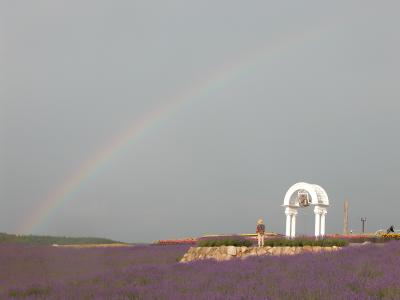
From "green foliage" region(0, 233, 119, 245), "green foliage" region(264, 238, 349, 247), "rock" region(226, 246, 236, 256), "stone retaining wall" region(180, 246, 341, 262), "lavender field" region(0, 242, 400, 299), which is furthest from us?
"green foliage" region(0, 233, 119, 245)

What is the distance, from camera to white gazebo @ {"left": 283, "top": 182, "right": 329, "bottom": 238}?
26.9 meters

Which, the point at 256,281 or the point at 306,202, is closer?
the point at 256,281

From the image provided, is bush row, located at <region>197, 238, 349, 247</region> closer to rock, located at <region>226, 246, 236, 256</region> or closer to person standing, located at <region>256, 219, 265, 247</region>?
person standing, located at <region>256, 219, 265, 247</region>

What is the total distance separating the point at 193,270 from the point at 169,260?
803 cm

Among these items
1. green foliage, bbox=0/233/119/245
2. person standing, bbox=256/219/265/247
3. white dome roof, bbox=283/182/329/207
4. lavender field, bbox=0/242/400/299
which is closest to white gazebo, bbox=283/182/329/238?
white dome roof, bbox=283/182/329/207

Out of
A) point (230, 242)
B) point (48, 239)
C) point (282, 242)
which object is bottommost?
point (48, 239)

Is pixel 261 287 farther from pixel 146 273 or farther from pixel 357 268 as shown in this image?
pixel 146 273

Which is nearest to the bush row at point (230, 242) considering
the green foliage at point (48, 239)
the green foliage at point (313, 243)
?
the green foliage at point (313, 243)

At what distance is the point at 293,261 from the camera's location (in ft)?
48.5

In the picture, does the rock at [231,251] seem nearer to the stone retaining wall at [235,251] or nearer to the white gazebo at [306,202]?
the stone retaining wall at [235,251]

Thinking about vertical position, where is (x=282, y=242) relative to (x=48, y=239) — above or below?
above

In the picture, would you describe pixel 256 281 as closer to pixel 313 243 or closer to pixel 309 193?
pixel 313 243

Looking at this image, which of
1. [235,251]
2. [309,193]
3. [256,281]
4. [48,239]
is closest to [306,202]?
[309,193]

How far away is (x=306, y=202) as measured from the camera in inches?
1074
